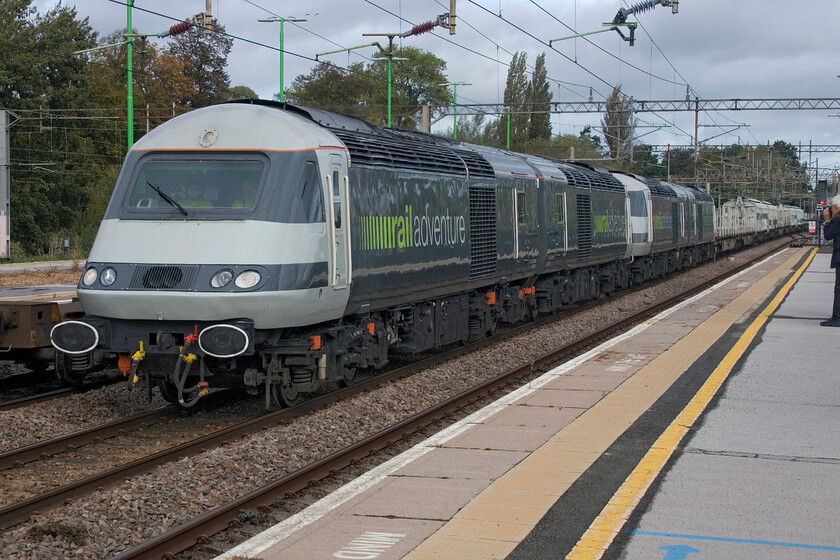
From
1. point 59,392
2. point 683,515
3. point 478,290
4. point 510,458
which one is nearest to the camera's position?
point 683,515

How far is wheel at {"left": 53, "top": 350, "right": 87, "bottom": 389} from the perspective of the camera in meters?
11.2

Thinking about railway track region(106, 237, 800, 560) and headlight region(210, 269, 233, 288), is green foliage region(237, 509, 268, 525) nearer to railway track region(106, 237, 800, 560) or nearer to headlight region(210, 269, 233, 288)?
railway track region(106, 237, 800, 560)

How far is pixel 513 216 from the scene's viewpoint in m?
16.6

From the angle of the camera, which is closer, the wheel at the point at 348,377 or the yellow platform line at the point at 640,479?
the yellow platform line at the point at 640,479

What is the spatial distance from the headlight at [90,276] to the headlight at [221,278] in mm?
1287

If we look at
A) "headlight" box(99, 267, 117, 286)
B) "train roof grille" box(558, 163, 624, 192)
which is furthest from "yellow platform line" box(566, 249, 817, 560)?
"train roof grille" box(558, 163, 624, 192)

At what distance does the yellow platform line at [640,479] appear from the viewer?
5.50m

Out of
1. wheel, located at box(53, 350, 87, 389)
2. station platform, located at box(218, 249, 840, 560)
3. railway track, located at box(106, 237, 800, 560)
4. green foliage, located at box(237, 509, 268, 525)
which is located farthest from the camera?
wheel, located at box(53, 350, 87, 389)

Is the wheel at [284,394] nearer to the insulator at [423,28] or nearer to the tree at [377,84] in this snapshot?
the insulator at [423,28]

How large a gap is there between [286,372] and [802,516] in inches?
211

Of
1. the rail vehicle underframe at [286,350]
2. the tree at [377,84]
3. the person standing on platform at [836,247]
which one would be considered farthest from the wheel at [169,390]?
the tree at [377,84]

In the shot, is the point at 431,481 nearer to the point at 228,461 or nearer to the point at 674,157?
the point at 228,461

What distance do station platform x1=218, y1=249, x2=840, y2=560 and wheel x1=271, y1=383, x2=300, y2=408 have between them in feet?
6.73

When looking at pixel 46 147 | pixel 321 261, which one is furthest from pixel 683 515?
pixel 46 147
